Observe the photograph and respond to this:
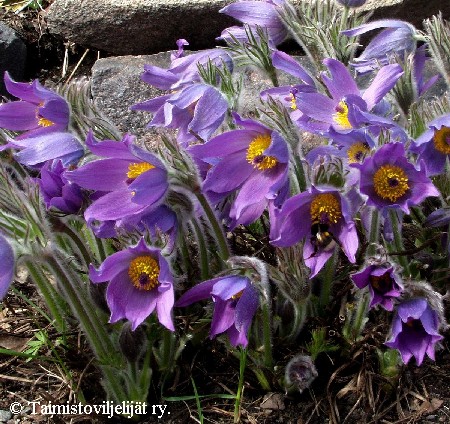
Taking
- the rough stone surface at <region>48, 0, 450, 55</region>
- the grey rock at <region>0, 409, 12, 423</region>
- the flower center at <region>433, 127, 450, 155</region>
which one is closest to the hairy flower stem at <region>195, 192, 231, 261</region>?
the flower center at <region>433, 127, 450, 155</region>

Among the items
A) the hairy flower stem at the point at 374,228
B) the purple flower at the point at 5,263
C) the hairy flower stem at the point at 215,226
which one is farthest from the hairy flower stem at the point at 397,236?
the purple flower at the point at 5,263

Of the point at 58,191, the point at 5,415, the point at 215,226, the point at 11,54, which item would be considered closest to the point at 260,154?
the point at 215,226

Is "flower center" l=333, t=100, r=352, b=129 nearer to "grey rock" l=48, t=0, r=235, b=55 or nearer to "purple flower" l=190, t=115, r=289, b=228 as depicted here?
"purple flower" l=190, t=115, r=289, b=228

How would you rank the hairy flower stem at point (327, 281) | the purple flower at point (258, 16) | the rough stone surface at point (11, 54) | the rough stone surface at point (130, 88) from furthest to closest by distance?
the rough stone surface at point (11, 54)
the rough stone surface at point (130, 88)
the purple flower at point (258, 16)
the hairy flower stem at point (327, 281)

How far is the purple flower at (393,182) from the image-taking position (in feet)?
4.20

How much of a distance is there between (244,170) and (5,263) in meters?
0.52

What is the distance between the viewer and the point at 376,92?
58.0 inches

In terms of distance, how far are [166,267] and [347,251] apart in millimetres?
349

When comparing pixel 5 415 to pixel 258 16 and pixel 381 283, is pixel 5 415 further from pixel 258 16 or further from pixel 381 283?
pixel 258 16

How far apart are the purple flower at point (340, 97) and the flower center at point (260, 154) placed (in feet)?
0.45

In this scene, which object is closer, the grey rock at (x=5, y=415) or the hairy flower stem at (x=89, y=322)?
the hairy flower stem at (x=89, y=322)

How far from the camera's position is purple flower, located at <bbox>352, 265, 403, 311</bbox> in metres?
1.29

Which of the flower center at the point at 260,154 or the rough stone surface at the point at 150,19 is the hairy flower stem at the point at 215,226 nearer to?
the flower center at the point at 260,154

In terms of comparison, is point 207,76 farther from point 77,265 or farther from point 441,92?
point 441,92
